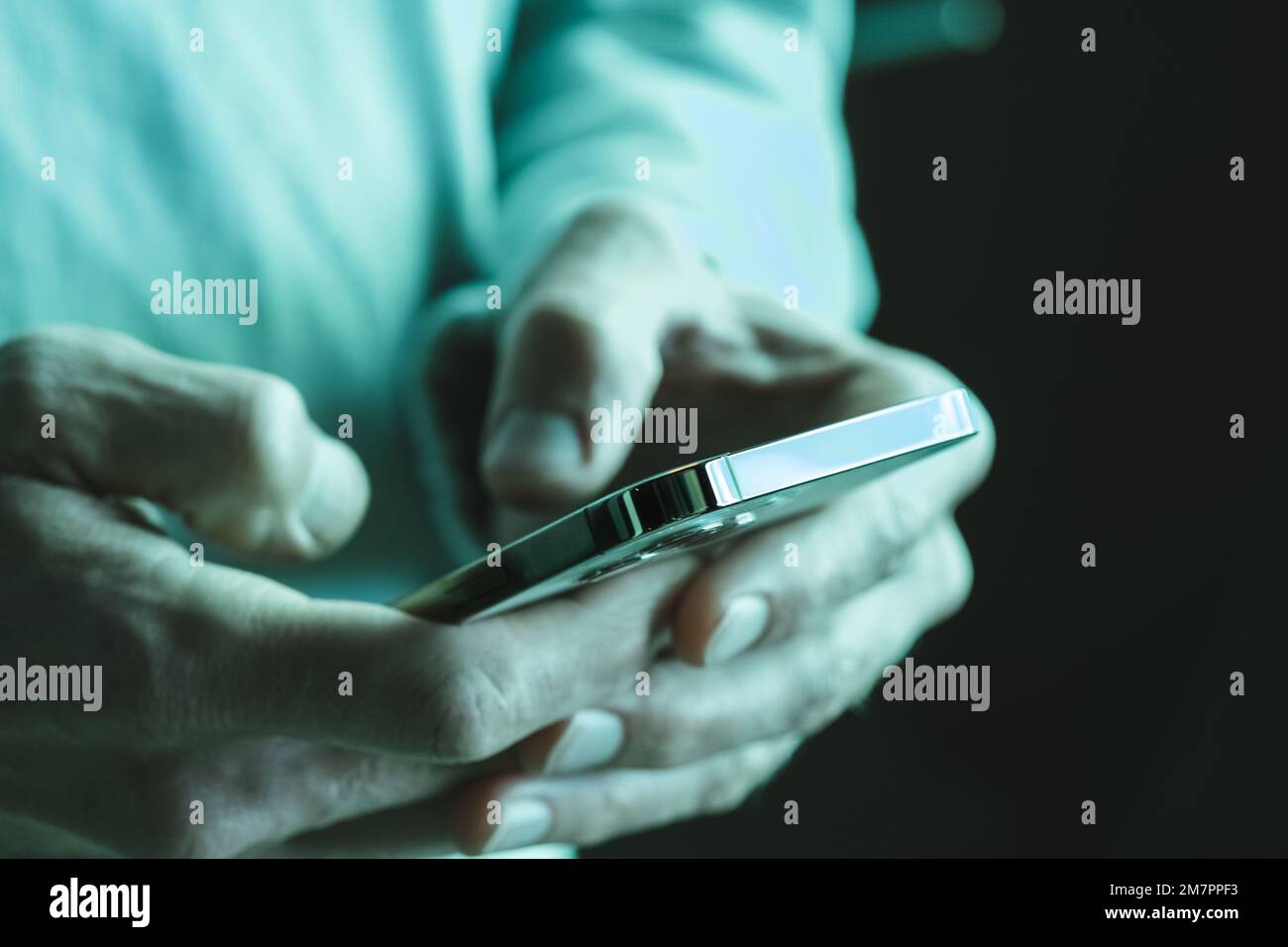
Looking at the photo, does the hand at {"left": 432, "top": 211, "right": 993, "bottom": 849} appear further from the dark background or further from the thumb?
the dark background

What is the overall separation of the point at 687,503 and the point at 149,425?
0.16 metres

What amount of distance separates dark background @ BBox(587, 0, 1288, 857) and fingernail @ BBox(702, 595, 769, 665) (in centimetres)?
51

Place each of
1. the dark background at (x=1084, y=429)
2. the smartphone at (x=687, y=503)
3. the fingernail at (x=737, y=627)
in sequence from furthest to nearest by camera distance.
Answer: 1. the dark background at (x=1084, y=429)
2. the fingernail at (x=737, y=627)
3. the smartphone at (x=687, y=503)

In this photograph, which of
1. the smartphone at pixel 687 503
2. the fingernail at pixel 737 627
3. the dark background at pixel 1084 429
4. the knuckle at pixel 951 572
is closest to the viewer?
the smartphone at pixel 687 503

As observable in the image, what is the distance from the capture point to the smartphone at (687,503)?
0.19m

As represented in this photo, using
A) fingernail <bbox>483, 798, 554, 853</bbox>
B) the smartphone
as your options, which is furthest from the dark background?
the smartphone

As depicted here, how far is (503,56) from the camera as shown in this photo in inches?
22.6

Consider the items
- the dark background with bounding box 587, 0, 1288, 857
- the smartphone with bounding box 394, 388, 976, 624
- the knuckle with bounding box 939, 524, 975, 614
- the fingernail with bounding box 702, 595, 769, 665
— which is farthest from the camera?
the dark background with bounding box 587, 0, 1288, 857

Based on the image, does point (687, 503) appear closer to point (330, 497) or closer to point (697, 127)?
point (330, 497)

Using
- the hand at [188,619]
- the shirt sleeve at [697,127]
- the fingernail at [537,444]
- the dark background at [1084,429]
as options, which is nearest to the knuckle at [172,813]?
the hand at [188,619]

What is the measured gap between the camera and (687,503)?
19 cm

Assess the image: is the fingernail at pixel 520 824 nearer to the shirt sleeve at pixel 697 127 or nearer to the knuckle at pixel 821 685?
the knuckle at pixel 821 685

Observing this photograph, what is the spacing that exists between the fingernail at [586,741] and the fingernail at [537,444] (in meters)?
0.08

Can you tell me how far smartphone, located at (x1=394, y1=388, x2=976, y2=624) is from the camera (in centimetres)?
19
